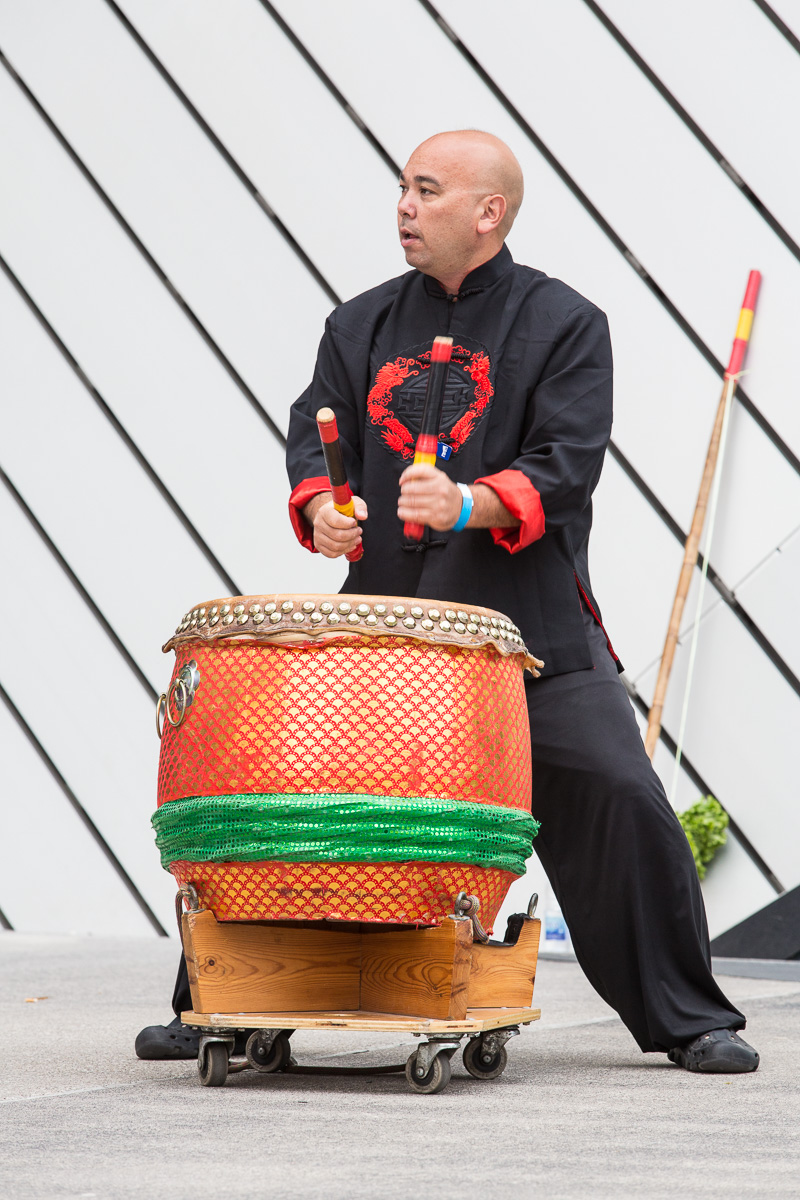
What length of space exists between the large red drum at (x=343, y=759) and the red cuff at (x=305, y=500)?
288 mm

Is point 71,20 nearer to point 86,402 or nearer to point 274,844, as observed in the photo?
point 86,402

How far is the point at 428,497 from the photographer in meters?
1.87

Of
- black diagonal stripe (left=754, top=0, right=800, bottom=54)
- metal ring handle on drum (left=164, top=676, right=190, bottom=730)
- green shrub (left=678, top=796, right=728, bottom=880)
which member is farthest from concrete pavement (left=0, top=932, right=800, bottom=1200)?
black diagonal stripe (left=754, top=0, right=800, bottom=54)

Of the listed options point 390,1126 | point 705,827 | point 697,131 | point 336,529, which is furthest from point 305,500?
point 697,131

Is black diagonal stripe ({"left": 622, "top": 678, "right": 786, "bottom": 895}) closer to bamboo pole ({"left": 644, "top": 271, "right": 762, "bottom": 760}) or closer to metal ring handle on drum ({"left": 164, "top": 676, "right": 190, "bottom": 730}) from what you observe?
bamboo pole ({"left": 644, "top": 271, "right": 762, "bottom": 760})

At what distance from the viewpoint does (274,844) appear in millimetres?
1804

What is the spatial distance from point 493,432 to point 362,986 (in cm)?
79

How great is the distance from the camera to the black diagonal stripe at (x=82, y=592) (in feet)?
15.2

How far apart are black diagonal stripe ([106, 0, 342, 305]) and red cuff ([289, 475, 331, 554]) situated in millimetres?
2378

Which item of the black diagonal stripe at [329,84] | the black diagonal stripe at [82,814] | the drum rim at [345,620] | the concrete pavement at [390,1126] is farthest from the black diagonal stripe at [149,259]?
the drum rim at [345,620]

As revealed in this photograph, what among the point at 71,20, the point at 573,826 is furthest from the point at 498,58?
the point at 573,826

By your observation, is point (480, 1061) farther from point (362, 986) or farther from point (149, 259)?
point (149, 259)

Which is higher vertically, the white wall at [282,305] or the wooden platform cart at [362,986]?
the white wall at [282,305]

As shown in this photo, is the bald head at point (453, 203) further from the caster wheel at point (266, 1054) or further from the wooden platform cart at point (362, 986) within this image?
the caster wheel at point (266, 1054)
